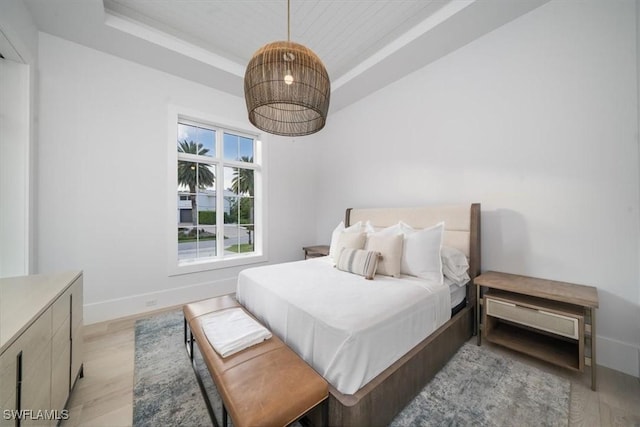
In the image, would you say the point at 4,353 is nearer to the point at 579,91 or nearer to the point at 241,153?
the point at 241,153

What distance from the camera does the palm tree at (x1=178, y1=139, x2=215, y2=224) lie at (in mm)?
3184

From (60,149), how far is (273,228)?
2.61m

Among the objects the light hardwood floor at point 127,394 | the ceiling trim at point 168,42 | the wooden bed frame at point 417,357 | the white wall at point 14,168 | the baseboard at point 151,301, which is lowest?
the light hardwood floor at point 127,394

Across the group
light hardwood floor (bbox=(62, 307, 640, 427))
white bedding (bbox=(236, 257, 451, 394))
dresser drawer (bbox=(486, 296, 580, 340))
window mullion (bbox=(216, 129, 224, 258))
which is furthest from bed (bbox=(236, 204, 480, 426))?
window mullion (bbox=(216, 129, 224, 258))

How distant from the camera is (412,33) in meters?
2.44

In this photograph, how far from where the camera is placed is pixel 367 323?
1.25 metres

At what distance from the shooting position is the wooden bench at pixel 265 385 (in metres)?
0.90

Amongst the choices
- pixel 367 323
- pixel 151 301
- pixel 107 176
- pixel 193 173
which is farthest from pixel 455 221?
pixel 107 176

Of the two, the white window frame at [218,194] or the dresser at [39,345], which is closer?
the dresser at [39,345]

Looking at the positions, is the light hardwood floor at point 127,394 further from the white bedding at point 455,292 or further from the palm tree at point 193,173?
the palm tree at point 193,173

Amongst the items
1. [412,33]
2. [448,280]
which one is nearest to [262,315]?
[448,280]

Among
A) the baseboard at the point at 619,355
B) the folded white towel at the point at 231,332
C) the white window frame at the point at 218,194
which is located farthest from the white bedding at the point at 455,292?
the white window frame at the point at 218,194

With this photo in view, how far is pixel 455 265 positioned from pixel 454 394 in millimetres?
1029

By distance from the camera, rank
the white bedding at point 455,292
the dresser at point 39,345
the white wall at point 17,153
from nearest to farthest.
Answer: the dresser at point 39,345 < the white wall at point 17,153 < the white bedding at point 455,292
